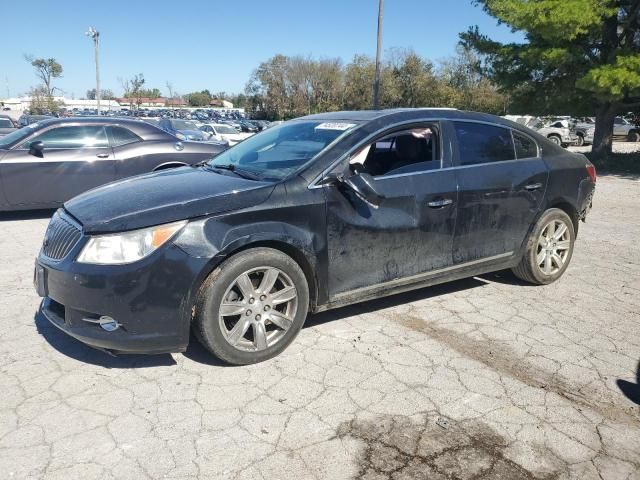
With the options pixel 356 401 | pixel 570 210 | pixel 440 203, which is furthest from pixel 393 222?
pixel 570 210

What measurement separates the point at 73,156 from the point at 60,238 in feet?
15.9

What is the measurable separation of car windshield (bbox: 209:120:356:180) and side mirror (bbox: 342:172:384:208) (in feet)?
1.11

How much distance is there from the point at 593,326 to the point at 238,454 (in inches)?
121

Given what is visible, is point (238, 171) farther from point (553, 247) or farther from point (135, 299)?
point (553, 247)

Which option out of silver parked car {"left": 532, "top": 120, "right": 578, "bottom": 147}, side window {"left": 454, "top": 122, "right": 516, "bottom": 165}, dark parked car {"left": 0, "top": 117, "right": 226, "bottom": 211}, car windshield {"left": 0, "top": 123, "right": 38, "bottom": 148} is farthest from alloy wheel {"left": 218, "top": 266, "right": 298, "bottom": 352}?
silver parked car {"left": 532, "top": 120, "right": 578, "bottom": 147}

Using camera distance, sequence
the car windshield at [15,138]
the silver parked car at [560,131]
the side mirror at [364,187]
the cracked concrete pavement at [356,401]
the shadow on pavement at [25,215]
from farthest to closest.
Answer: the silver parked car at [560,131] → the shadow on pavement at [25,215] → the car windshield at [15,138] → the side mirror at [364,187] → the cracked concrete pavement at [356,401]

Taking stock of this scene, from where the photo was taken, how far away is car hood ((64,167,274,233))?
10.4 feet

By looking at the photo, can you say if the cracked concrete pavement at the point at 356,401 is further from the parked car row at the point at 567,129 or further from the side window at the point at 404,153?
the parked car row at the point at 567,129

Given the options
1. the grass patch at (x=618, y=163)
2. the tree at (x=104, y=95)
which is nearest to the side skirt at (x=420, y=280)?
the grass patch at (x=618, y=163)

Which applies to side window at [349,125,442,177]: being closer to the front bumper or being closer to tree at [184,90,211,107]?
the front bumper

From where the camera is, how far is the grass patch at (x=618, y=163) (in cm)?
1631

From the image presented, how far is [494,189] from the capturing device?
4473 millimetres

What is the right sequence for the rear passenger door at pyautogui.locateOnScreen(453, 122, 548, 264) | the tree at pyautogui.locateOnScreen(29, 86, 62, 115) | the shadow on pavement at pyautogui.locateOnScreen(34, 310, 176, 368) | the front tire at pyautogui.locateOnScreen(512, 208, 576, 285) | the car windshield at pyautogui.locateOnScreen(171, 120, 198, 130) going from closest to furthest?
1. the shadow on pavement at pyautogui.locateOnScreen(34, 310, 176, 368)
2. the rear passenger door at pyautogui.locateOnScreen(453, 122, 548, 264)
3. the front tire at pyautogui.locateOnScreen(512, 208, 576, 285)
4. the car windshield at pyautogui.locateOnScreen(171, 120, 198, 130)
5. the tree at pyautogui.locateOnScreen(29, 86, 62, 115)

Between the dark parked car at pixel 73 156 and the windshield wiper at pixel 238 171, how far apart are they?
408 centimetres
